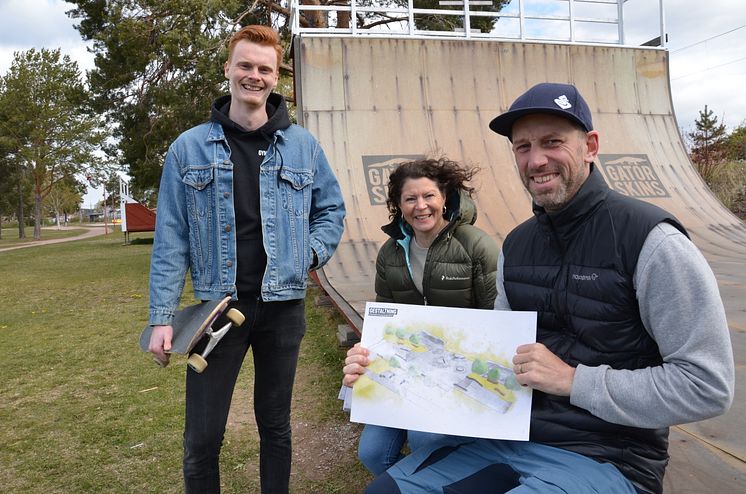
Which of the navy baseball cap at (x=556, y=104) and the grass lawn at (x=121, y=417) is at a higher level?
the navy baseball cap at (x=556, y=104)

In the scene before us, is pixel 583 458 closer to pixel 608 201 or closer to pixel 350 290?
pixel 608 201

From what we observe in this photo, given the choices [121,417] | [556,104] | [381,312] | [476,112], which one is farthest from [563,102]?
[476,112]

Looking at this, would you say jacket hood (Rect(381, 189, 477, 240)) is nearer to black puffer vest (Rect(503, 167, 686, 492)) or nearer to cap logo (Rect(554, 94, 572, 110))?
black puffer vest (Rect(503, 167, 686, 492))

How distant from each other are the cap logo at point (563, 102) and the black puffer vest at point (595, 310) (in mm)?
217

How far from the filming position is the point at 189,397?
2.09m

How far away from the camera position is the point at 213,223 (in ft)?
6.82

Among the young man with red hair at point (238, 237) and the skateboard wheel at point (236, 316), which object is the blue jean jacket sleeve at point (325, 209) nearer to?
the young man with red hair at point (238, 237)

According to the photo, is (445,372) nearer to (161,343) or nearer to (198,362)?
(198,362)

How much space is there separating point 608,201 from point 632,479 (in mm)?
718

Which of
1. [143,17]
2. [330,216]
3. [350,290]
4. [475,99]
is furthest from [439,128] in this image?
[143,17]

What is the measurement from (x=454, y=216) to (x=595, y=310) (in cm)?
115

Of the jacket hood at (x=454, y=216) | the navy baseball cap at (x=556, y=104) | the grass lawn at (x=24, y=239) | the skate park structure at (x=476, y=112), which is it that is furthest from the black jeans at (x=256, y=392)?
the grass lawn at (x=24, y=239)

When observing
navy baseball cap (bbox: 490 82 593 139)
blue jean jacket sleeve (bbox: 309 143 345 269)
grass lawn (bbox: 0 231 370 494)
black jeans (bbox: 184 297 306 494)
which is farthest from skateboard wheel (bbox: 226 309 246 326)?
grass lawn (bbox: 0 231 370 494)

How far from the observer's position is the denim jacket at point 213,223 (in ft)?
6.79
